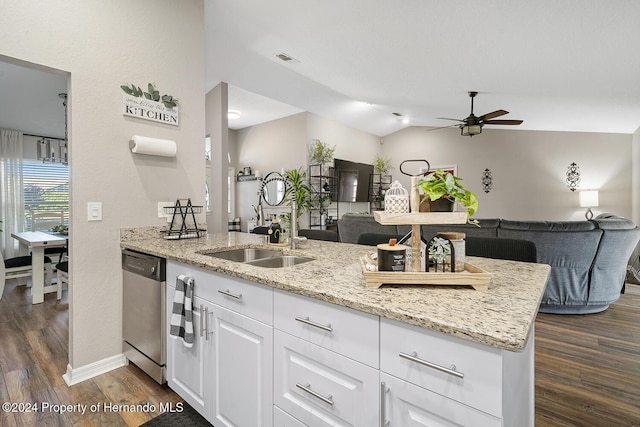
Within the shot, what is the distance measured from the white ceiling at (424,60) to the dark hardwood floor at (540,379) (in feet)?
7.45

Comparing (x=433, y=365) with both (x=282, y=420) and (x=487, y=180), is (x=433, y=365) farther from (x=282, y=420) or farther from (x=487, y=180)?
(x=487, y=180)

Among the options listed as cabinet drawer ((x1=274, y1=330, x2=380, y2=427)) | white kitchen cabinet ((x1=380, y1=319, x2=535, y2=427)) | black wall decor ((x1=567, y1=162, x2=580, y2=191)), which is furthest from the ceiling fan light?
cabinet drawer ((x1=274, y1=330, x2=380, y2=427))

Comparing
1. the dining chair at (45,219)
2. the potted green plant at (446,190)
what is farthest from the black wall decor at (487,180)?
the dining chair at (45,219)

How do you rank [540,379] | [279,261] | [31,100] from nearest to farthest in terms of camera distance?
[279,261], [540,379], [31,100]

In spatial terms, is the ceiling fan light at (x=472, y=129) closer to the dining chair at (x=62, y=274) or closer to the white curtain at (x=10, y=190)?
the dining chair at (x=62, y=274)

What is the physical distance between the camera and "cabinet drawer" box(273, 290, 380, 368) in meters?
0.91

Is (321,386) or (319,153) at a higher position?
(319,153)

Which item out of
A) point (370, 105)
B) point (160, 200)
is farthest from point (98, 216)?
point (370, 105)

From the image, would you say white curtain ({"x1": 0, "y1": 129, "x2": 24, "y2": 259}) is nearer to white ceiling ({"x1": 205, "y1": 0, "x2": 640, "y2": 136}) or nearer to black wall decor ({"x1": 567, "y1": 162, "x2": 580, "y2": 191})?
white ceiling ({"x1": 205, "y1": 0, "x2": 640, "y2": 136})

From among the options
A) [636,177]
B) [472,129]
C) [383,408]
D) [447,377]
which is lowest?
[383,408]

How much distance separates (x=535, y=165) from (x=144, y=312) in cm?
723

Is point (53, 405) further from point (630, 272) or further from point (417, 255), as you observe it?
point (630, 272)

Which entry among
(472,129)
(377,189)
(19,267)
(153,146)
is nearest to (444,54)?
(472,129)

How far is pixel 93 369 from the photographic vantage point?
208 cm
